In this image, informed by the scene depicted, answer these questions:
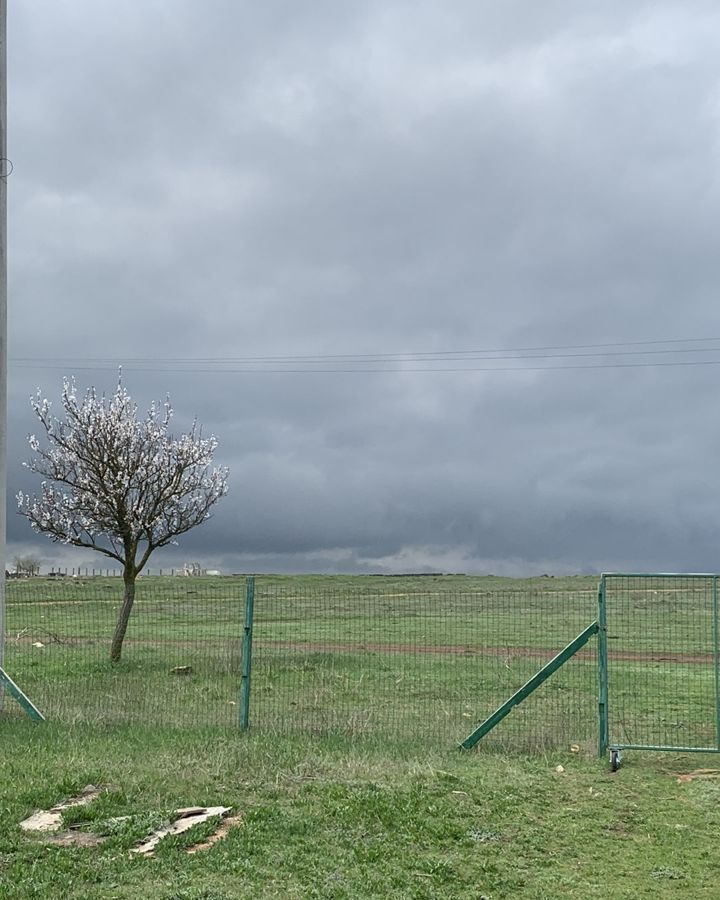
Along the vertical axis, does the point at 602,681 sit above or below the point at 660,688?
above

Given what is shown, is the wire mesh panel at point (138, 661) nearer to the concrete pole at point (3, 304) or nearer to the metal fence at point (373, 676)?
the metal fence at point (373, 676)

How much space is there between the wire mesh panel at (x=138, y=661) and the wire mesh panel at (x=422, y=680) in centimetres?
76

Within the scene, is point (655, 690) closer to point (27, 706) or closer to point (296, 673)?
point (296, 673)

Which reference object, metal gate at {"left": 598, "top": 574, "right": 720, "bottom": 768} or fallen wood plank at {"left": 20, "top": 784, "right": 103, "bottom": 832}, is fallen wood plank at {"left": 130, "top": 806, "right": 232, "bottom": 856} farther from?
metal gate at {"left": 598, "top": 574, "right": 720, "bottom": 768}

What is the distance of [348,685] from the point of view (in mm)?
16188

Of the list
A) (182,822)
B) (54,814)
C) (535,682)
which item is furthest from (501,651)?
(54,814)

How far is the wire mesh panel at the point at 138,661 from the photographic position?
13.1 metres

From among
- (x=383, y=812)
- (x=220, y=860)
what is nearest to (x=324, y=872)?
(x=220, y=860)

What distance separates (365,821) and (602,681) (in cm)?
385

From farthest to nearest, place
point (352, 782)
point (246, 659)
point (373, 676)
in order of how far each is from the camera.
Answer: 1. point (373, 676)
2. point (246, 659)
3. point (352, 782)

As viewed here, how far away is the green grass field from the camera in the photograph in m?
6.81

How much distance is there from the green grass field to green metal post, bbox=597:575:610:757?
8.3 inches

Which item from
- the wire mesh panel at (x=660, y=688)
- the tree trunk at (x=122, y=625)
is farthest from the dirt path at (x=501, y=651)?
the tree trunk at (x=122, y=625)

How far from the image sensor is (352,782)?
8.92m
